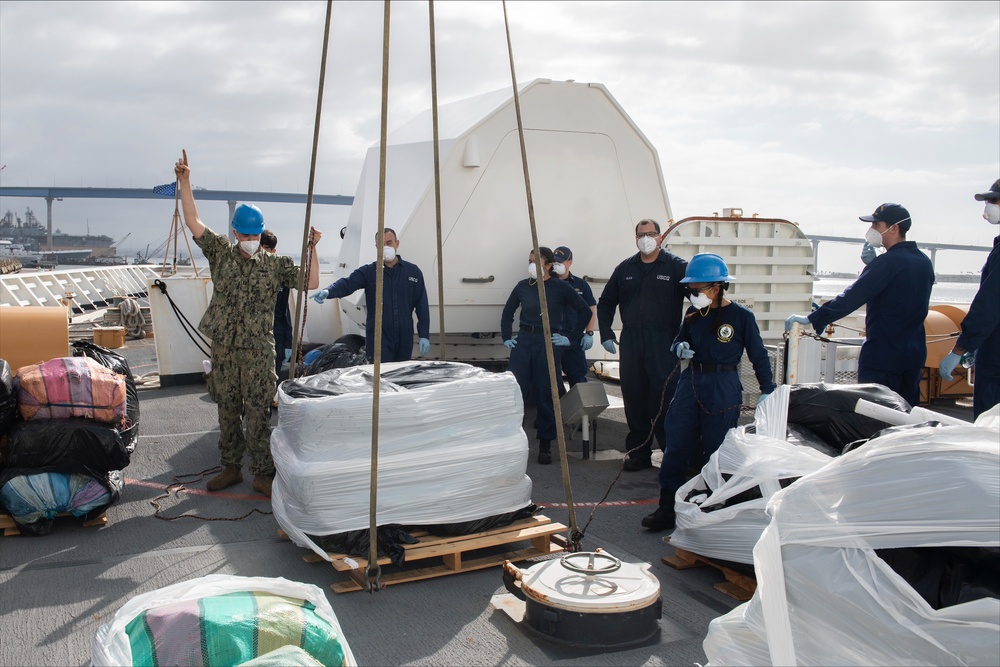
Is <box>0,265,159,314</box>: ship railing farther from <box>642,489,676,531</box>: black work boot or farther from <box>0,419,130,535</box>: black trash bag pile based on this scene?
<box>642,489,676,531</box>: black work boot

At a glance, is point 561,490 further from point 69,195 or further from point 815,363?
point 69,195

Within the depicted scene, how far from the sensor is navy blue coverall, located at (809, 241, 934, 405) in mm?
4965

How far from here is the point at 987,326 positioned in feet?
15.0

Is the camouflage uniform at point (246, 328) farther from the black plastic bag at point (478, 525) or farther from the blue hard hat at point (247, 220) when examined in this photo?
the black plastic bag at point (478, 525)

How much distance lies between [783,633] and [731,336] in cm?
251

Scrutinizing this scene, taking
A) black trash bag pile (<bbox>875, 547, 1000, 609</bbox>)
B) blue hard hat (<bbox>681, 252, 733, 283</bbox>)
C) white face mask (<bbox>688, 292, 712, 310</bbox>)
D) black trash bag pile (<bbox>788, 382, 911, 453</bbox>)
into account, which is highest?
blue hard hat (<bbox>681, 252, 733, 283</bbox>)

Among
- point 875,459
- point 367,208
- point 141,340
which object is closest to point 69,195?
point 141,340

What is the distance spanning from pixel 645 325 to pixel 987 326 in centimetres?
222

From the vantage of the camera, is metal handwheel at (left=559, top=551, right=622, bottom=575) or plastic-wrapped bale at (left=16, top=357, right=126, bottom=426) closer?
metal handwheel at (left=559, top=551, right=622, bottom=575)

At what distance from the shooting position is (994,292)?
4.56 metres

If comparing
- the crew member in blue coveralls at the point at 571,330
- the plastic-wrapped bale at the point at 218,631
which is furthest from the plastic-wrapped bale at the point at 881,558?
the crew member in blue coveralls at the point at 571,330

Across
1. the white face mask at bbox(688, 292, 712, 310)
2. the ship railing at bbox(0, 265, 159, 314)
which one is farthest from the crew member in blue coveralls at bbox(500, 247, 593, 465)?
the ship railing at bbox(0, 265, 159, 314)

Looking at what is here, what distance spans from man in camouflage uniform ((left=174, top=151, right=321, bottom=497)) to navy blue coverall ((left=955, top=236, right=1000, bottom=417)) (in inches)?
162

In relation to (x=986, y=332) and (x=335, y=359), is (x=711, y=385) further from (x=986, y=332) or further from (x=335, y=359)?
(x=335, y=359)
